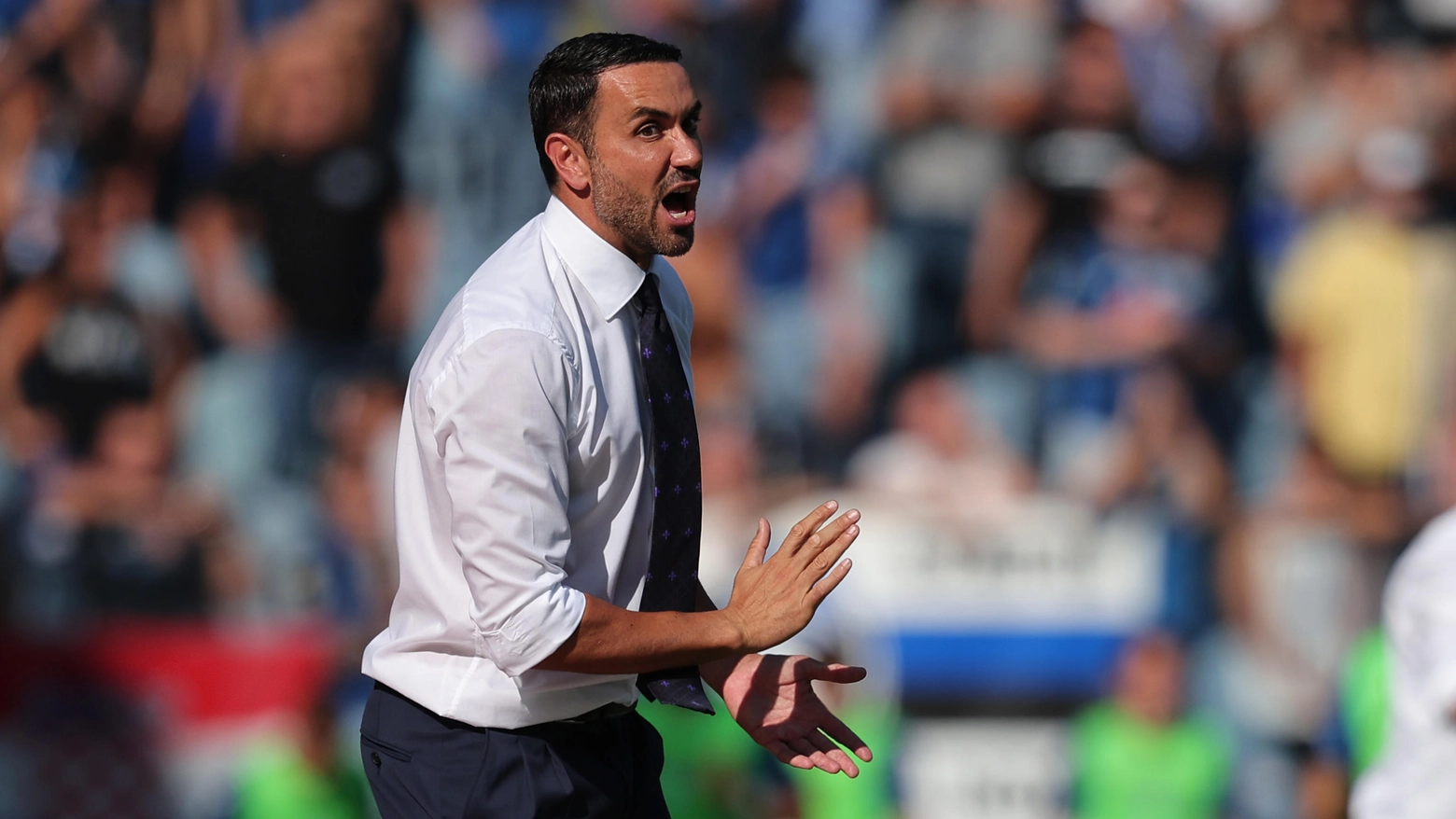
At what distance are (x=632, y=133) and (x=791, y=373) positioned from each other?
12.2 feet

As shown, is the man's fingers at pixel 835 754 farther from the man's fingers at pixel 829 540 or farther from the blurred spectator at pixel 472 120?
the blurred spectator at pixel 472 120

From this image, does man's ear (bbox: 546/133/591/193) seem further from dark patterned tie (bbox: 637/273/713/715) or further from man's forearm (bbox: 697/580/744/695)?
man's forearm (bbox: 697/580/744/695)

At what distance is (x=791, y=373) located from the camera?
632cm

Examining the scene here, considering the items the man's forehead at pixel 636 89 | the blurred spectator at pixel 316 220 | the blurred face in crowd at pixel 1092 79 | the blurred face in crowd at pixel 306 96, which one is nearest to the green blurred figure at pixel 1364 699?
the blurred face in crowd at pixel 1092 79

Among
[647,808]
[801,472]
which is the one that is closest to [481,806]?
[647,808]

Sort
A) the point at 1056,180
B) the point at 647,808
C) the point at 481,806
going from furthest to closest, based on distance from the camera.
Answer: the point at 1056,180 < the point at 647,808 < the point at 481,806

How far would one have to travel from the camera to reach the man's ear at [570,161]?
2.67 m

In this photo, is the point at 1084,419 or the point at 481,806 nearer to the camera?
the point at 481,806

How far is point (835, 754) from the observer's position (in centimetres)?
271

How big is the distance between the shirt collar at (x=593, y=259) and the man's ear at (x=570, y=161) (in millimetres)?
46

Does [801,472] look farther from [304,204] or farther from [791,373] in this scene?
[304,204]

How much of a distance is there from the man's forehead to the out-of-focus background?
3.62 meters

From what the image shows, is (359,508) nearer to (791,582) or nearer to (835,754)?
(835,754)

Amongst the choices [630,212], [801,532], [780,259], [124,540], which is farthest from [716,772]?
[630,212]
